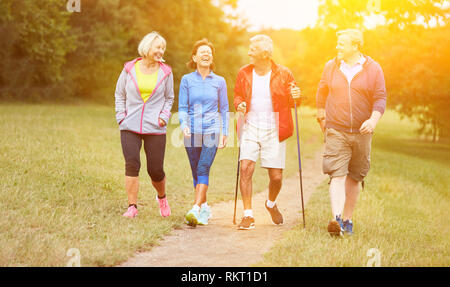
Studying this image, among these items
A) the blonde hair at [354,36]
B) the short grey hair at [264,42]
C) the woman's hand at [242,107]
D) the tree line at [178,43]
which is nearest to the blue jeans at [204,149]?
the woman's hand at [242,107]

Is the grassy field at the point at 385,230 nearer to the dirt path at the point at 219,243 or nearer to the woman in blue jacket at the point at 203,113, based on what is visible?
the dirt path at the point at 219,243

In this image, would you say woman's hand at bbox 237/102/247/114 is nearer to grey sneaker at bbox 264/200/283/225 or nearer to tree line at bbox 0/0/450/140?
Result: grey sneaker at bbox 264/200/283/225

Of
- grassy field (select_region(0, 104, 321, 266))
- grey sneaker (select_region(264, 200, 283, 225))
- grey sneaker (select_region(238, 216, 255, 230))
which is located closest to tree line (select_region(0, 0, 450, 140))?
grassy field (select_region(0, 104, 321, 266))

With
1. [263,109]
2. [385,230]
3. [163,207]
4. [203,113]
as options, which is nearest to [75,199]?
[163,207]

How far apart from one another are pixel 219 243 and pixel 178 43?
30.8 m

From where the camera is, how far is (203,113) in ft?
21.9

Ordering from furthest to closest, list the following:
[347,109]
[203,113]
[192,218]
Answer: [203,113], [192,218], [347,109]

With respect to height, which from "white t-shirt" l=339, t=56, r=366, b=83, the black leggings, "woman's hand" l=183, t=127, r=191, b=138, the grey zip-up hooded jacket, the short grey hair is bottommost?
the black leggings

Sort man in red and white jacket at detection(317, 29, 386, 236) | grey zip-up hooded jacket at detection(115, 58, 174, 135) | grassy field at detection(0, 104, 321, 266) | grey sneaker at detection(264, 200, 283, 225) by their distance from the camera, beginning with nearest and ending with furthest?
grassy field at detection(0, 104, 321, 266)
man in red and white jacket at detection(317, 29, 386, 236)
grey zip-up hooded jacket at detection(115, 58, 174, 135)
grey sneaker at detection(264, 200, 283, 225)

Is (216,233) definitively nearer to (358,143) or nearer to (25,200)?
(358,143)

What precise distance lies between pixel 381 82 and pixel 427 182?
913 centimetres

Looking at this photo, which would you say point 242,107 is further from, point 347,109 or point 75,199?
point 75,199

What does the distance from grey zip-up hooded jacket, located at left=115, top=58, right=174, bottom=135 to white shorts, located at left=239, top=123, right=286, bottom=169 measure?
1074 millimetres

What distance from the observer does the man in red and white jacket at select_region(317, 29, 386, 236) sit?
A: 5.87m
